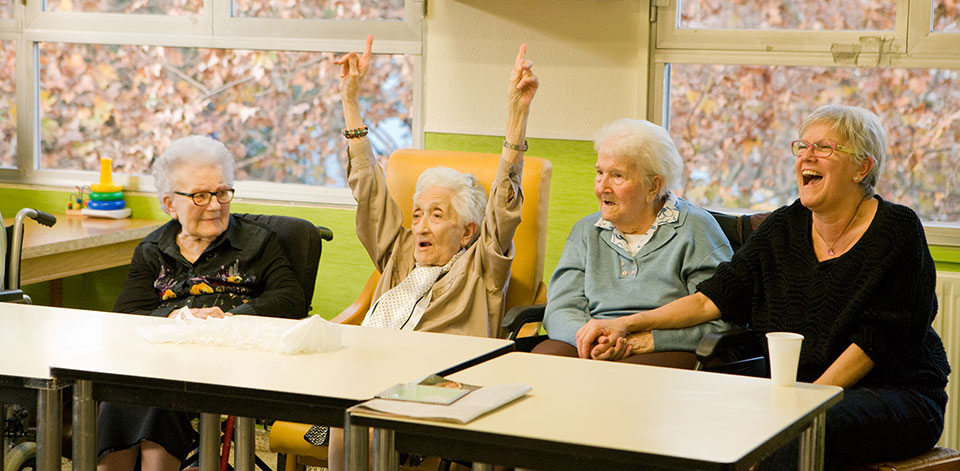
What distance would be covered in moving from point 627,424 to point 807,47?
7.22 feet

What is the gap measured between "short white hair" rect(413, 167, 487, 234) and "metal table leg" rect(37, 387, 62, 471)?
4.71 feet

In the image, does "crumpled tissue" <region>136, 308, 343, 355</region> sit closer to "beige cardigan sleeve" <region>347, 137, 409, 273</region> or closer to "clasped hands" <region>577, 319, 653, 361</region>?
"clasped hands" <region>577, 319, 653, 361</region>

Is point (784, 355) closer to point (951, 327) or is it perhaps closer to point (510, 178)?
point (510, 178)

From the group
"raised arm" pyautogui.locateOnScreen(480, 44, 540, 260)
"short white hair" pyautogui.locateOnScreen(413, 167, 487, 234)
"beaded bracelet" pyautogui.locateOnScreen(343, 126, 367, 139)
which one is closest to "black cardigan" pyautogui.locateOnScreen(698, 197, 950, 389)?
"raised arm" pyautogui.locateOnScreen(480, 44, 540, 260)

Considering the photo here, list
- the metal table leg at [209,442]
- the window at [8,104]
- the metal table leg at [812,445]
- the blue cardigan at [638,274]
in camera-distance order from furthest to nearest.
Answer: the window at [8,104] → the blue cardigan at [638,274] → the metal table leg at [209,442] → the metal table leg at [812,445]

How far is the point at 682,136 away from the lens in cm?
389

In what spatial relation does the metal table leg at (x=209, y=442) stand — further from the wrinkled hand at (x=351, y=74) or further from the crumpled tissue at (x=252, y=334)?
the wrinkled hand at (x=351, y=74)

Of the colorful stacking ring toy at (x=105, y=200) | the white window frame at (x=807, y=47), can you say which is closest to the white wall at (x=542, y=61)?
the white window frame at (x=807, y=47)

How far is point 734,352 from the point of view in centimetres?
302

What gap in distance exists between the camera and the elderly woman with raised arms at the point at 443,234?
320 cm

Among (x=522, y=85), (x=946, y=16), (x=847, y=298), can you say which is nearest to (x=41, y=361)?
(x=522, y=85)

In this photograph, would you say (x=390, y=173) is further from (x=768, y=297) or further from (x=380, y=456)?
(x=380, y=456)

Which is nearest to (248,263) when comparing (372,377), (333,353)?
(333,353)

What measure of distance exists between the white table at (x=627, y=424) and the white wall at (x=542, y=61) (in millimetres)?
1806
